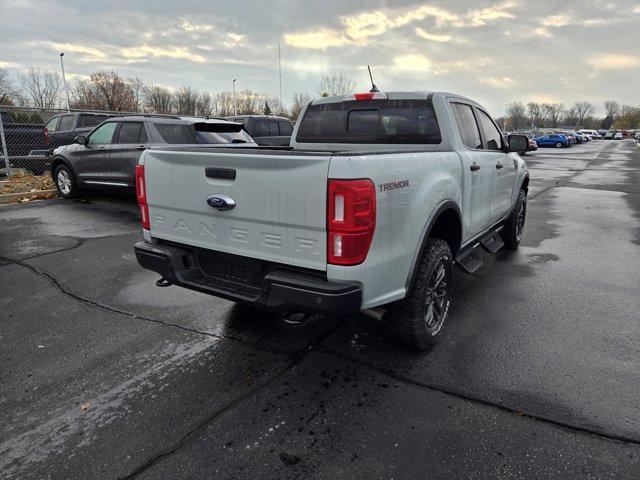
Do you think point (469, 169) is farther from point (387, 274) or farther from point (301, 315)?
point (301, 315)

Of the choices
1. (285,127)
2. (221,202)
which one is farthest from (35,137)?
(221,202)

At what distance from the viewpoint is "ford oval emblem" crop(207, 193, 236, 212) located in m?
2.87

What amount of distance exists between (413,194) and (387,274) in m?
0.56

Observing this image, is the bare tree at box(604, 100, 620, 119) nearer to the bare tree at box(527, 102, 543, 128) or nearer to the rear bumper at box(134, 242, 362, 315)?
the bare tree at box(527, 102, 543, 128)

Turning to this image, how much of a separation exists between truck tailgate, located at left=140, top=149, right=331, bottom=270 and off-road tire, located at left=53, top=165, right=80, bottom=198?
25.1 feet

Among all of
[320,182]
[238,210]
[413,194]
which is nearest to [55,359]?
[238,210]

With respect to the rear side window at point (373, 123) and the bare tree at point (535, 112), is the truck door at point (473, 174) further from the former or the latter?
the bare tree at point (535, 112)

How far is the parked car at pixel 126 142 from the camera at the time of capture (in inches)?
331

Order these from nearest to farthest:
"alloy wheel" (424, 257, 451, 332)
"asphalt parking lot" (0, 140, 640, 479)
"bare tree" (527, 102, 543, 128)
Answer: "asphalt parking lot" (0, 140, 640, 479), "alloy wheel" (424, 257, 451, 332), "bare tree" (527, 102, 543, 128)

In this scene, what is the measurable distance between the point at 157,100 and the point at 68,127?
198ft

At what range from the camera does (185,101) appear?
232ft

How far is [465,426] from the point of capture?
8.53 feet

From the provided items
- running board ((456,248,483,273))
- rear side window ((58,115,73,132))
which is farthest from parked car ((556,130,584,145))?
running board ((456,248,483,273))

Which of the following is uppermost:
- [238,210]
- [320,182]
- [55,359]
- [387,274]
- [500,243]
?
[320,182]
